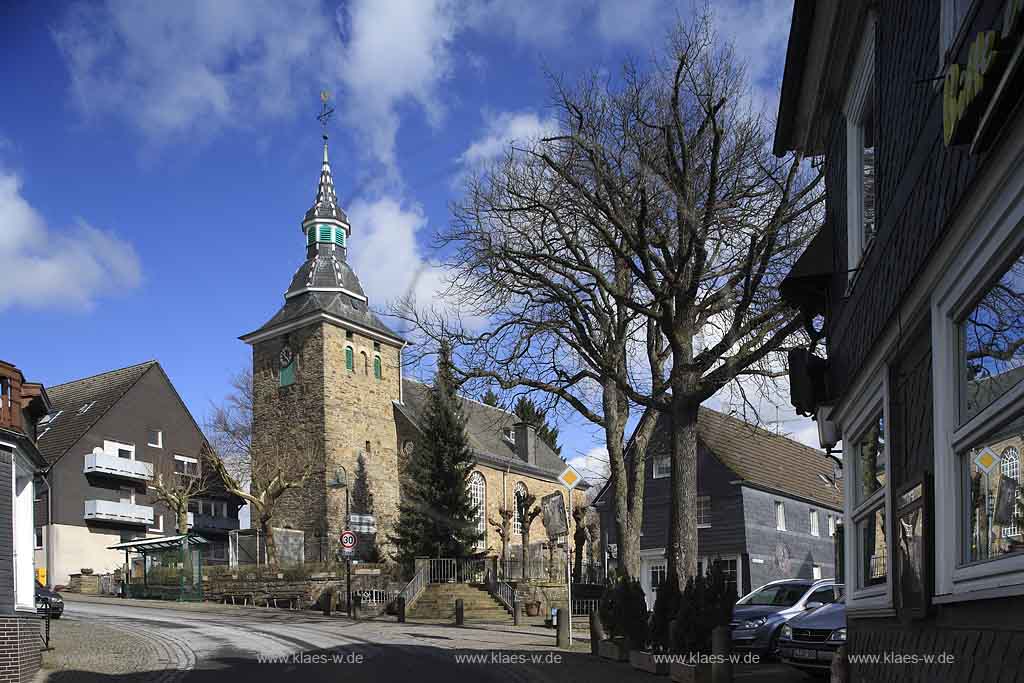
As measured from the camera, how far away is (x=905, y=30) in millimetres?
6211

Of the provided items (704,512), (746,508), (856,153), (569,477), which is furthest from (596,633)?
(704,512)

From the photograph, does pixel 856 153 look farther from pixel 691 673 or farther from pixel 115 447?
pixel 115 447

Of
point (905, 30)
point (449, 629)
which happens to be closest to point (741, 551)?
point (449, 629)

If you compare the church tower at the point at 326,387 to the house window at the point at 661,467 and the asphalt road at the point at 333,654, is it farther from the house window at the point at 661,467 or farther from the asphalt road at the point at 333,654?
the asphalt road at the point at 333,654

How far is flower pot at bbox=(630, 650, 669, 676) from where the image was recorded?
13672 millimetres

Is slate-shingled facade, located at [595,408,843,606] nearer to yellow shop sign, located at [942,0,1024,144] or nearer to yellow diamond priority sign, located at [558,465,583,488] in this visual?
yellow diamond priority sign, located at [558,465,583,488]

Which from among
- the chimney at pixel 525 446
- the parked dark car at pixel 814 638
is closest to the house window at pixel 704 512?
the parked dark car at pixel 814 638

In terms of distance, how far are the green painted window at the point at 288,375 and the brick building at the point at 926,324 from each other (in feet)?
141

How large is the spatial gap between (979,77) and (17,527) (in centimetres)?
1420

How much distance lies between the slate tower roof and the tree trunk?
34.7 m

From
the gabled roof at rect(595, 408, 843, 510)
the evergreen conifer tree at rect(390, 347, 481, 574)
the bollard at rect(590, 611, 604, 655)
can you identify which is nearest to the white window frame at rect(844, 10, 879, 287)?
the bollard at rect(590, 611, 604, 655)

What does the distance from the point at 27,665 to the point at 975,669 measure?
12.6 metres

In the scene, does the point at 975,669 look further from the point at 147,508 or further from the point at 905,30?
the point at 147,508

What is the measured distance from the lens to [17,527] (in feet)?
46.8
